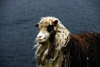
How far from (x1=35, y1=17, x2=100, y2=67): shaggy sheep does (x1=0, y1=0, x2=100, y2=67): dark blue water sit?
1613 millimetres

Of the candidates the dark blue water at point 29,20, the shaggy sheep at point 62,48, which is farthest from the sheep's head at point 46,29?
the dark blue water at point 29,20

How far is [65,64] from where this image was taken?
1.92 m

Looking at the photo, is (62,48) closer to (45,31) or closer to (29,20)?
(45,31)

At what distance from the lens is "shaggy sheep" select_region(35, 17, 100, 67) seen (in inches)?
73.7

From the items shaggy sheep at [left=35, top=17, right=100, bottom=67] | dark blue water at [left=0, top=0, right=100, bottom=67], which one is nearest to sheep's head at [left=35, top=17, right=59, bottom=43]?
shaggy sheep at [left=35, top=17, right=100, bottom=67]

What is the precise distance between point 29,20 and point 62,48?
3.49m

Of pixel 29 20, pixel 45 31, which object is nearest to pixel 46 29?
pixel 45 31

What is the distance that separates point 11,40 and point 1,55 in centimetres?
68

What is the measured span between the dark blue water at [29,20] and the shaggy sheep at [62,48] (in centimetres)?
161

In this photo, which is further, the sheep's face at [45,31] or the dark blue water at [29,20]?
the dark blue water at [29,20]

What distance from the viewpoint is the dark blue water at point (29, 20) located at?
3.73m

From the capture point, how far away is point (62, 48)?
6.18ft

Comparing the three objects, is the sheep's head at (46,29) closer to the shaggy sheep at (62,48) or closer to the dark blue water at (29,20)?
the shaggy sheep at (62,48)

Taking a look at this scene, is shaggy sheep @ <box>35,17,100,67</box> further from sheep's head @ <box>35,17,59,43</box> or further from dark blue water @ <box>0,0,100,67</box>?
dark blue water @ <box>0,0,100,67</box>
